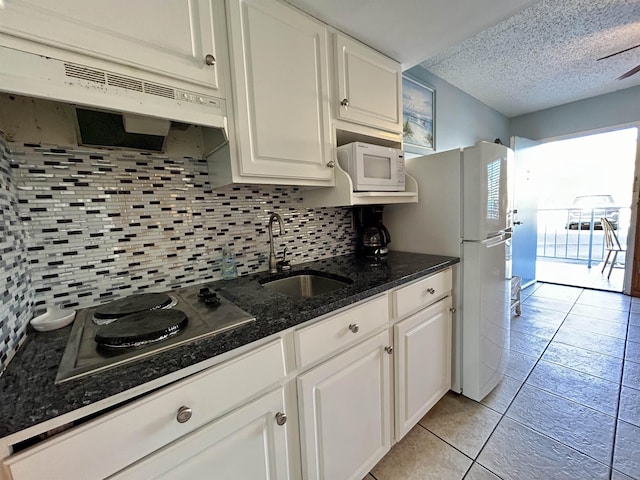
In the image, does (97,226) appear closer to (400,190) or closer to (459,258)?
(400,190)

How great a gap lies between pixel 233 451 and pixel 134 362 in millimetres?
379

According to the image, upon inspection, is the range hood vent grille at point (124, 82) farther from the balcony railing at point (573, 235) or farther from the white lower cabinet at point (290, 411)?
the balcony railing at point (573, 235)

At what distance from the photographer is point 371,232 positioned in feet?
5.95

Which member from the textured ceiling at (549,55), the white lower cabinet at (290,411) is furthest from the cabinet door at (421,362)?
the textured ceiling at (549,55)

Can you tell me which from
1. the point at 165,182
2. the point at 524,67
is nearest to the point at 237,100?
the point at 165,182

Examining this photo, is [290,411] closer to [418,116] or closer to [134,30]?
[134,30]

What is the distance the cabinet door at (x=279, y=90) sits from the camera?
101 cm

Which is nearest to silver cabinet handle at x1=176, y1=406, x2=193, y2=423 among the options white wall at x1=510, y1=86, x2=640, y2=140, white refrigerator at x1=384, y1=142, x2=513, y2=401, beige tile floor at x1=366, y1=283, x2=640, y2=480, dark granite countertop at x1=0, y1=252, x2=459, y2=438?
dark granite countertop at x1=0, y1=252, x2=459, y2=438

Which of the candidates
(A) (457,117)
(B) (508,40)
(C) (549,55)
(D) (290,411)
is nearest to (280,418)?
(D) (290,411)

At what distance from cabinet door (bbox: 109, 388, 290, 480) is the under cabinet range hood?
0.91m

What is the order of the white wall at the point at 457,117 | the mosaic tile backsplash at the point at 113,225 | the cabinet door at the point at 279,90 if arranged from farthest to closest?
the white wall at the point at 457,117
the cabinet door at the point at 279,90
the mosaic tile backsplash at the point at 113,225

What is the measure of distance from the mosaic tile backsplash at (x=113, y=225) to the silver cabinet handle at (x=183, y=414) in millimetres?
471

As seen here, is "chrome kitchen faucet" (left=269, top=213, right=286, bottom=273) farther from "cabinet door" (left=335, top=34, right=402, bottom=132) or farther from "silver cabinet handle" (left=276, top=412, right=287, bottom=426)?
"silver cabinet handle" (left=276, top=412, right=287, bottom=426)

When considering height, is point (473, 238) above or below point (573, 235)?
above
